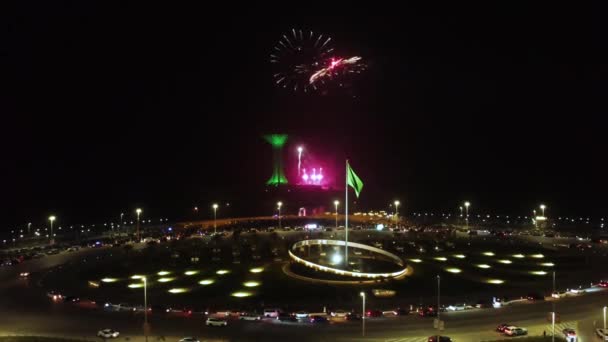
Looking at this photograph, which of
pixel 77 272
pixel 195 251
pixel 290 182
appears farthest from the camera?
pixel 290 182

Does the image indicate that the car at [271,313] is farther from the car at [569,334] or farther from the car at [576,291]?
the car at [576,291]

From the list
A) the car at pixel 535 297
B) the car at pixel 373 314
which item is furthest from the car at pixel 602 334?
the car at pixel 373 314

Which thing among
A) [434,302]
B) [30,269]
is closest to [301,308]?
[434,302]

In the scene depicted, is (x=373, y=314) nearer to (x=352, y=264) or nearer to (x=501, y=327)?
(x=501, y=327)

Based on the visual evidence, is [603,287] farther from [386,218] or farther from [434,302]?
[386,218]

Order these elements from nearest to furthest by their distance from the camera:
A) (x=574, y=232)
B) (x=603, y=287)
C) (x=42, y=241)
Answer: (x=603, y=287), (x=42, y=241), (x=574, y=232)
